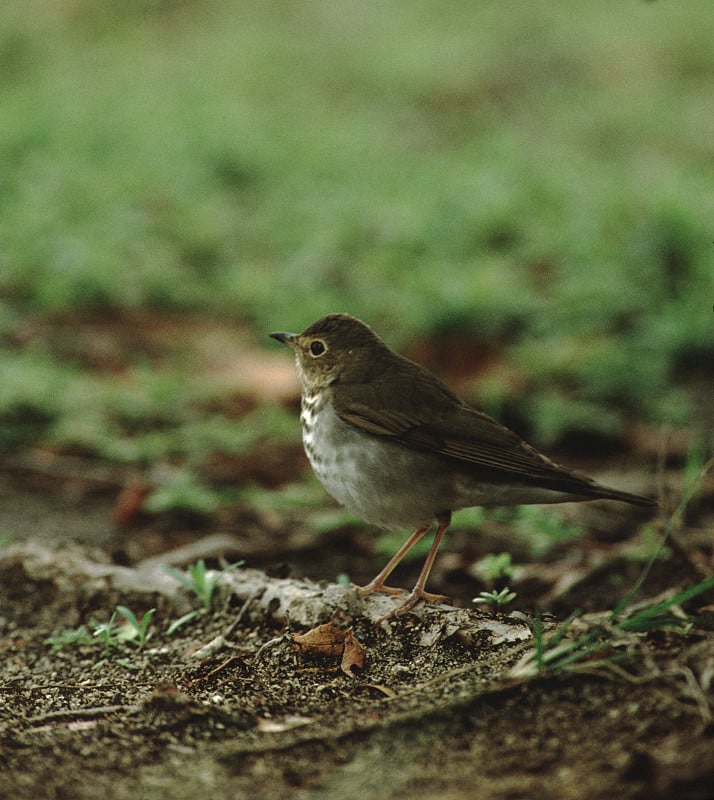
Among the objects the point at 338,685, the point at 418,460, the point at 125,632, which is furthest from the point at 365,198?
→ the point at 338,685

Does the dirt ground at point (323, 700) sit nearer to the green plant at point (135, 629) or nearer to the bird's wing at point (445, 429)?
the green plant at point (135, 629)

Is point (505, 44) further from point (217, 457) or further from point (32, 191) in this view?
point (217, 457)

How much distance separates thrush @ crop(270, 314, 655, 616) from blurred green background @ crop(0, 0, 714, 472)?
230 centimetres

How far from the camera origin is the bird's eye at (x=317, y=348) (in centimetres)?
393

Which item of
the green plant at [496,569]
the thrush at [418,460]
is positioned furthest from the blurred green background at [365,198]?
the thrush at [418,460]

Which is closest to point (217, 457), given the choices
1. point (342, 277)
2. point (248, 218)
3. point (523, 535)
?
point (523, 535)

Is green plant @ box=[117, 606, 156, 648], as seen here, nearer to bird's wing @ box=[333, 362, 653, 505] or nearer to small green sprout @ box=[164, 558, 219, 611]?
small green sprout @ box=[164, 558, 219, 611]

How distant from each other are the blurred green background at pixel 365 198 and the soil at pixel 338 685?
6.20 ft

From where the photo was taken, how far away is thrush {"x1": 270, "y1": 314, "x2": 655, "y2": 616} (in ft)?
11.2

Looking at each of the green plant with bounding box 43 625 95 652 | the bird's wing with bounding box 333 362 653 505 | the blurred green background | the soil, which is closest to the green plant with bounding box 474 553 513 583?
the soil

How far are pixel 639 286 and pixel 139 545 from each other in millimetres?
4379

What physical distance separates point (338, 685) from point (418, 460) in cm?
90

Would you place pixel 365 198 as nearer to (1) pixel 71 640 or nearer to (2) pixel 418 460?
(2) pixel 418 460

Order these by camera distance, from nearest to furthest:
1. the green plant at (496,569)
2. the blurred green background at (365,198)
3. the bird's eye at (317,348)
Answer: the green plant at (496,569), the bird's eye at (317,348), the blurred green background at (365,198)
